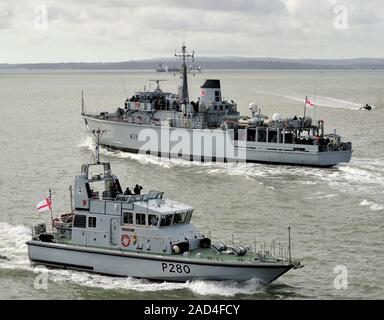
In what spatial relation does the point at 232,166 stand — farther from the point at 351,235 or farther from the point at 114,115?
the point at 351,235

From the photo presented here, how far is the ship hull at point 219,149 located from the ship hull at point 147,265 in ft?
125

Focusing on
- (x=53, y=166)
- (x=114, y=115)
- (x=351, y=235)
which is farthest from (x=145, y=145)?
(x=351, y=235)

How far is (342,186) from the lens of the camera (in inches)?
2298

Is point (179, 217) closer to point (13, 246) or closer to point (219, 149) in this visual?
point (13, 246)

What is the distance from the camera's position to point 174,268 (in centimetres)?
3306

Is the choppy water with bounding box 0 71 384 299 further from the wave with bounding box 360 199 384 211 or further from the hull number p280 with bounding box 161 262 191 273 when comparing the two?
the hull number p280 with bounding box 161 262 191 273

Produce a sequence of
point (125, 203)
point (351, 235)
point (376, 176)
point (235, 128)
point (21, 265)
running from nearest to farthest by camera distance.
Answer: point (125, 203)
point (21, 265)
point (351, 235)
point (376, 176)
point (235, 128)

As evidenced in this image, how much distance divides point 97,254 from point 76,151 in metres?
→ 47.3

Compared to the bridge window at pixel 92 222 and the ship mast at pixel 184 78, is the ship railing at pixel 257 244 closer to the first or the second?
the bridge window at pixel 92 222

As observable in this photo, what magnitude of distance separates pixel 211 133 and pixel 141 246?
135 feet

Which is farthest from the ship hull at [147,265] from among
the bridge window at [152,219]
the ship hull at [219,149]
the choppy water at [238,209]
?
the ship hull at [219,149]

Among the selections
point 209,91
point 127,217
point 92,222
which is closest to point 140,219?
point 127,217

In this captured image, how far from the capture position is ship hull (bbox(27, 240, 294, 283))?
32.3 m

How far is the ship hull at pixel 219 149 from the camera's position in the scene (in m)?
69.3
